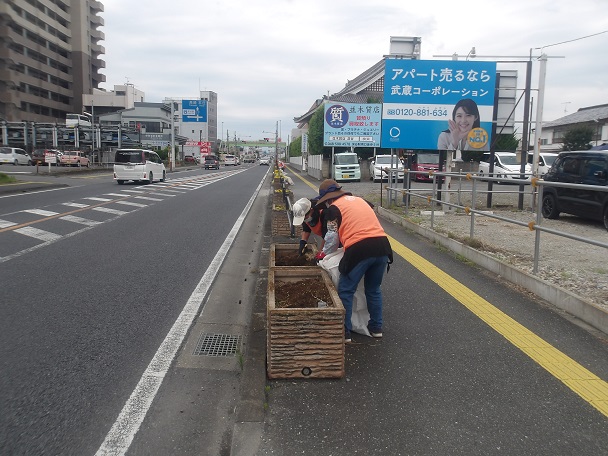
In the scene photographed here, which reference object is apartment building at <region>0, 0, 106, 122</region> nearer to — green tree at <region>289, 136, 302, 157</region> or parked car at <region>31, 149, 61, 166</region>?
parked car at <region>31, 149, 61, 166</region>

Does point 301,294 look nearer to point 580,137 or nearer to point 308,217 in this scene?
point 308,217

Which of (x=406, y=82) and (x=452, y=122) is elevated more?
(x=406, y=82)

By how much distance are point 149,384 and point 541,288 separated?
4763 millimetres

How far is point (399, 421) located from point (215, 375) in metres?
1.57

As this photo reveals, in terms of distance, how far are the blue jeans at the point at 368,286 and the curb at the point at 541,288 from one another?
2.26 metres

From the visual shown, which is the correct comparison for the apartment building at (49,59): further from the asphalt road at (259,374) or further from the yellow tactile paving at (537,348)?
the yellow tactile paving at (537,348)

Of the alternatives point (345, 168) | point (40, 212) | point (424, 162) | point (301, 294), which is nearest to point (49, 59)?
point (345, 168)

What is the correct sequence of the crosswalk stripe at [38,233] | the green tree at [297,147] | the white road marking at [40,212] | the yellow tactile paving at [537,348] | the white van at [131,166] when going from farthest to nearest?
the green tree at [297,147]
the white van at [131,166]
the white road marking at [40,212]
the crosswalk stripe at [38,233]
the yellow tactile paving at [537,348]

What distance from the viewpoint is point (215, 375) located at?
4.15m

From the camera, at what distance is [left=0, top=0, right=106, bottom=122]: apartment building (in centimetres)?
6028

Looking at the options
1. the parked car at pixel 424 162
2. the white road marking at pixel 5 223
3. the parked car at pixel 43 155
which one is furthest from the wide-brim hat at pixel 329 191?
the parked car at pixel 43 155

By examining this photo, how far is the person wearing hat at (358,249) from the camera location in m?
4.45

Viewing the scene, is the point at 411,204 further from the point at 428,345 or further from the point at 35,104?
the point at 35,104

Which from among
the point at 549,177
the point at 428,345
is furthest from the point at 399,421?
the point at 549,177
